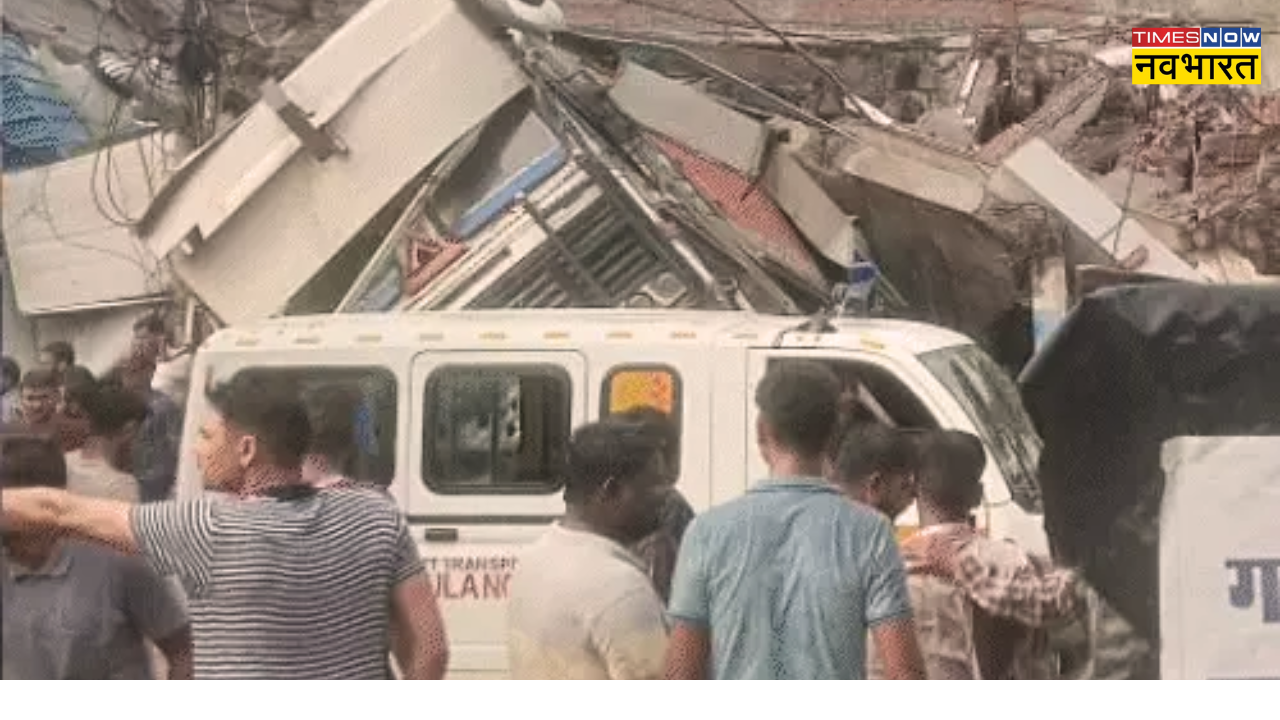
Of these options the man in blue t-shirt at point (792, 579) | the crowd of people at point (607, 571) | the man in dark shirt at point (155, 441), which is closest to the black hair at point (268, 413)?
the crowd of people at point (607, 571)

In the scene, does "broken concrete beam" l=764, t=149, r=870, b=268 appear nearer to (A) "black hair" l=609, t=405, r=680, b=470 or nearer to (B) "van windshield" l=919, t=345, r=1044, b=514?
(B) "van windshield" l=919, t=345, r=1044, b=514

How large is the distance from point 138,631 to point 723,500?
142cm

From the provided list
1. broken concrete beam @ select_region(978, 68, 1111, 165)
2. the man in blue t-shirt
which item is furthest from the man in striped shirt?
broken concrete beam @ select_region(978, 68, 1111, 165)

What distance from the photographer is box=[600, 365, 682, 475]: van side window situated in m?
4.04

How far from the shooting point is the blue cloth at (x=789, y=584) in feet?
13.0

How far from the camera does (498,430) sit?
406 cm

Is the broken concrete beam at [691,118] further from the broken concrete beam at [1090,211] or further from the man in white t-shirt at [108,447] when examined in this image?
the man in white t-shirt at [108,447]

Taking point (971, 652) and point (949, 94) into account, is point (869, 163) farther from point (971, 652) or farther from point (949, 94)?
point (971, 652)

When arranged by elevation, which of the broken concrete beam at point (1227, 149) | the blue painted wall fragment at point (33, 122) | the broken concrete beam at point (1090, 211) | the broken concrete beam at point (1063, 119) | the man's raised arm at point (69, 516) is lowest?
the man's raised arm at point (69, 516)

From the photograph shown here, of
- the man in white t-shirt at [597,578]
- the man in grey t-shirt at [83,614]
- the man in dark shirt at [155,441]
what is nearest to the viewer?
the man in white t-shirt at [597,578]

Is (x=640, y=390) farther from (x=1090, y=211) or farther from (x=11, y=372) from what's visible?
(x=11, y=372)

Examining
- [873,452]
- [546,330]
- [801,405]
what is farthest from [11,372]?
[873,452]
